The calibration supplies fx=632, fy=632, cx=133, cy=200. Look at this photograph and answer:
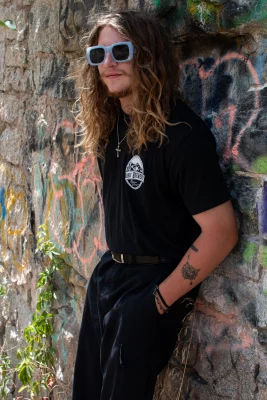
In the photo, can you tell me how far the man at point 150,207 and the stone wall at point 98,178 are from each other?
11cm

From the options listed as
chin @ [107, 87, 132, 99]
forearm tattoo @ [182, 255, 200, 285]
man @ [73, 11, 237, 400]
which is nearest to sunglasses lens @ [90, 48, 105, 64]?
man @ [73, 11, 237, 400]

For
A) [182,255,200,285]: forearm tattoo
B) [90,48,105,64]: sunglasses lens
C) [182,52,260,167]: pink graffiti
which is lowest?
[182,255,200,285]: forearm tattoo

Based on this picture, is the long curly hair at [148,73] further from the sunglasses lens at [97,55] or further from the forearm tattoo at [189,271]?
the forearm tattoo at [189,271]

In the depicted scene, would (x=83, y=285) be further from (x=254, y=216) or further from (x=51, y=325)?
(x=254, y=216)

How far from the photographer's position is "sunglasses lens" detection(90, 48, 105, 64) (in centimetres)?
231

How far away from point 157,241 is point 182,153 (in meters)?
0.37

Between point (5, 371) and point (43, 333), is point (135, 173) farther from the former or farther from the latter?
point (5, 371)

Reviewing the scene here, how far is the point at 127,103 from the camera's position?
7.78 ft

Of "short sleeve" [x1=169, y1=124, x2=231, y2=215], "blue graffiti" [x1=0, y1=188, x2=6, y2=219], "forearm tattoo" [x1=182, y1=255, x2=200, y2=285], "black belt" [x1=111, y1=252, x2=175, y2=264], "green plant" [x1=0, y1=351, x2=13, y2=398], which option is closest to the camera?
"short sleeve" [x1=169, y1=124, x2=231, y2=215]

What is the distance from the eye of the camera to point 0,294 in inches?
163

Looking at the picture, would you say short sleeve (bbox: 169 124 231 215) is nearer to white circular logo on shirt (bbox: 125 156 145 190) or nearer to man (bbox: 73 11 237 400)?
man (bbox: 73 11 237 400)

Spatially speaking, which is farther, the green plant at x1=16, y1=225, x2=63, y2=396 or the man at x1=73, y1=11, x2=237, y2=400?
the green plant at x1=16, y1=225, x2=63, y2=396

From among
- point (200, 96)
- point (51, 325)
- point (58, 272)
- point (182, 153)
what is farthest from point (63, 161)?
point (182, 153)

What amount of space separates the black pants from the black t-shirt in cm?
10
